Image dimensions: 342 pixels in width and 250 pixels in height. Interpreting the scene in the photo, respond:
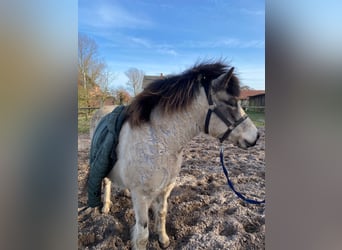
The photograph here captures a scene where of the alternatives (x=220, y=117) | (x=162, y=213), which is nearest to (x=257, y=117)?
(x=220, y=117)

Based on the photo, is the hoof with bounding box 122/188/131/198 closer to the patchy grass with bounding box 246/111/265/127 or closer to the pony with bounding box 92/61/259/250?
the pony with bounding box 92/61/259/250

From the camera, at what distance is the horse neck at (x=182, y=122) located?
1.02 metres

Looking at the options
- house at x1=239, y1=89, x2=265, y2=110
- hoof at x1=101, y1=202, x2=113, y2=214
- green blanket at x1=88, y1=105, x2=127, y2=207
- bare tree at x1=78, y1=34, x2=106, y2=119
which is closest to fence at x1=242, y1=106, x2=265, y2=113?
house at x1=239, y1=89, x2=265, y2=110

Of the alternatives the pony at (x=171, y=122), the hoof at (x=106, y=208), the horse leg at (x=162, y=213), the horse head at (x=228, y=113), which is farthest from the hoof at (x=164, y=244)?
the horse head at (x=228, y=113)

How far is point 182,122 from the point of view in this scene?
3.38 feet

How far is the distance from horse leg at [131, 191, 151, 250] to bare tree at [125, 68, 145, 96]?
0.45 metres

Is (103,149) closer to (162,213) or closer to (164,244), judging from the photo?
(162,213)

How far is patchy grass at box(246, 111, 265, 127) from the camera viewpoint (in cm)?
94

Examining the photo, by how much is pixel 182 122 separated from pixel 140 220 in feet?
1.51

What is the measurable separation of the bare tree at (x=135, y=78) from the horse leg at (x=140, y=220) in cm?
45
